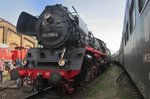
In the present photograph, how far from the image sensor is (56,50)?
10.5 metres

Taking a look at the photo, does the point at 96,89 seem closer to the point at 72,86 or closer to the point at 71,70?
the point at 72,86

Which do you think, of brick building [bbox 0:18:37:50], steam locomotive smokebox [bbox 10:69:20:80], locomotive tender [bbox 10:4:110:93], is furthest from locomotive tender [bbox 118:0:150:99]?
brick building [bbox 0:18:37:50]

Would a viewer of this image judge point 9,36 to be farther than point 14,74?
Yes

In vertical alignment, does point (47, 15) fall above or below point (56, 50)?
above

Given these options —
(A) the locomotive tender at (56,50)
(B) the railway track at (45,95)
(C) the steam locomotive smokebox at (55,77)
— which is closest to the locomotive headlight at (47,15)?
(A) the locomotive tender at (56,50)

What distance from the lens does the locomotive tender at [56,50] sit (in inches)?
376

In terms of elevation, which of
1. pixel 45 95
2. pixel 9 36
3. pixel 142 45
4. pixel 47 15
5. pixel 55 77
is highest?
pixel 9 36

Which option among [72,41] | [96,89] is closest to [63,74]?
[72,41]

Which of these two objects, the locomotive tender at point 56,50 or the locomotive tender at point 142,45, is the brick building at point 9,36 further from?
the locomotive tender at point 142,45

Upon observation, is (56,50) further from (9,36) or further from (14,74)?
(9,36)

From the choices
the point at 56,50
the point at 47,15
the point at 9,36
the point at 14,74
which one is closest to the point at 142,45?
the point at 56,50

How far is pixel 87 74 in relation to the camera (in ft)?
36.4

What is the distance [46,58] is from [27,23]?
1985mm

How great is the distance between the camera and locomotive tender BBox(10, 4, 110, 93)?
31.3 feet
